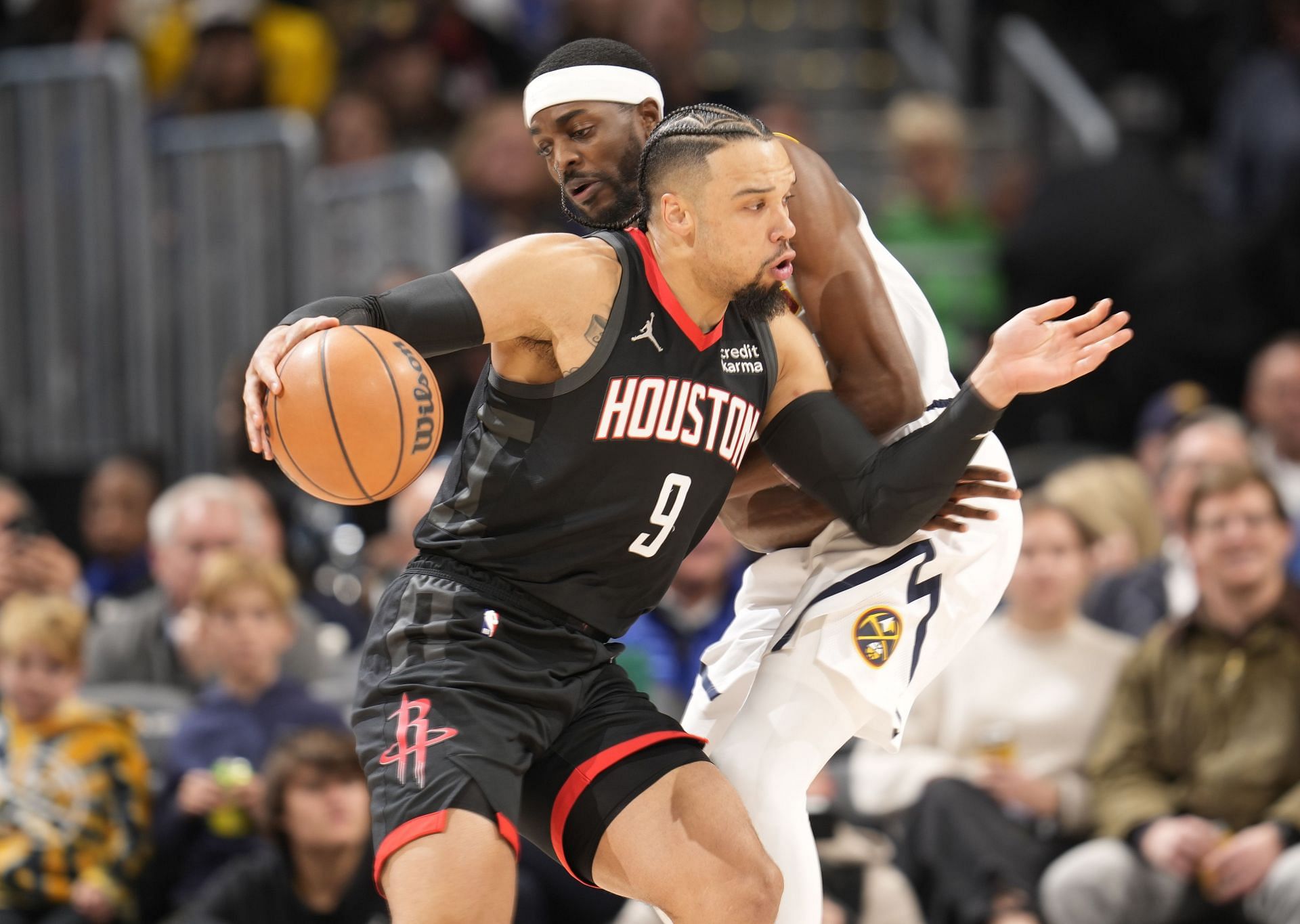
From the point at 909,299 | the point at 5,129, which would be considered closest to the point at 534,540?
the point at 909,299

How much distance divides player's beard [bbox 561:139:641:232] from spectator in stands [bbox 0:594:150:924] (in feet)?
9.97

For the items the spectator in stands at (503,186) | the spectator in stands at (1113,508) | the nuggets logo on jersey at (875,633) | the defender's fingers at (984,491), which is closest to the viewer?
the defender's fingers at (984,491)

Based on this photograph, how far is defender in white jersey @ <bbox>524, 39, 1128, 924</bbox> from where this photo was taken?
412 centimetres

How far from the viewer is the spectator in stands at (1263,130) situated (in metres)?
10.3

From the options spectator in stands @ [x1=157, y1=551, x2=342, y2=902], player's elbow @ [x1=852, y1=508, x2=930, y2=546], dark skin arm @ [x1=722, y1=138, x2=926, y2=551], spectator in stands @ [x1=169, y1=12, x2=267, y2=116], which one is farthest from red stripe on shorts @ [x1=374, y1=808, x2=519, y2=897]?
spectator in stands @ [x1=169, y1=12, x2=267, y2=116]

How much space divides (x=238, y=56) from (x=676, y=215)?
256 inches

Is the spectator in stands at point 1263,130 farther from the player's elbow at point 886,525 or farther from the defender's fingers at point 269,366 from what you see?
the defender's fingers at point 269,366

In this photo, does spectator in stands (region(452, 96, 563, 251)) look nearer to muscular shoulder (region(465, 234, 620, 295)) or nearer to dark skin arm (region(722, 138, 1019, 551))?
dark skin arm (region(722, 138, 1019, 551))

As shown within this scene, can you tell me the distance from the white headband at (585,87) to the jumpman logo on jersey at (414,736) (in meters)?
1.38

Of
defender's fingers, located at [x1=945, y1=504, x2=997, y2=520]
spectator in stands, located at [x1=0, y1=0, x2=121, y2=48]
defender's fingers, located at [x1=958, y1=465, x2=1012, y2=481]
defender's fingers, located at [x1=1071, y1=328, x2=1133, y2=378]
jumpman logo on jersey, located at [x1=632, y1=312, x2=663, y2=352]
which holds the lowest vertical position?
defender's fingers, located at [x1=945, y1=504, x2=997, y2=520]

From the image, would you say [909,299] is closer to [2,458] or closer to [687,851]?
[687,851]

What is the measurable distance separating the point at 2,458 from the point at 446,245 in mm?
2430

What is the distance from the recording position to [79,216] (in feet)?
28.9

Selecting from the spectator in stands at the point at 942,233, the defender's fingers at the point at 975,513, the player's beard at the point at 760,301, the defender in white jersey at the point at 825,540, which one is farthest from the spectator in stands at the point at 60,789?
the spectator in stands at the point at 942,233
